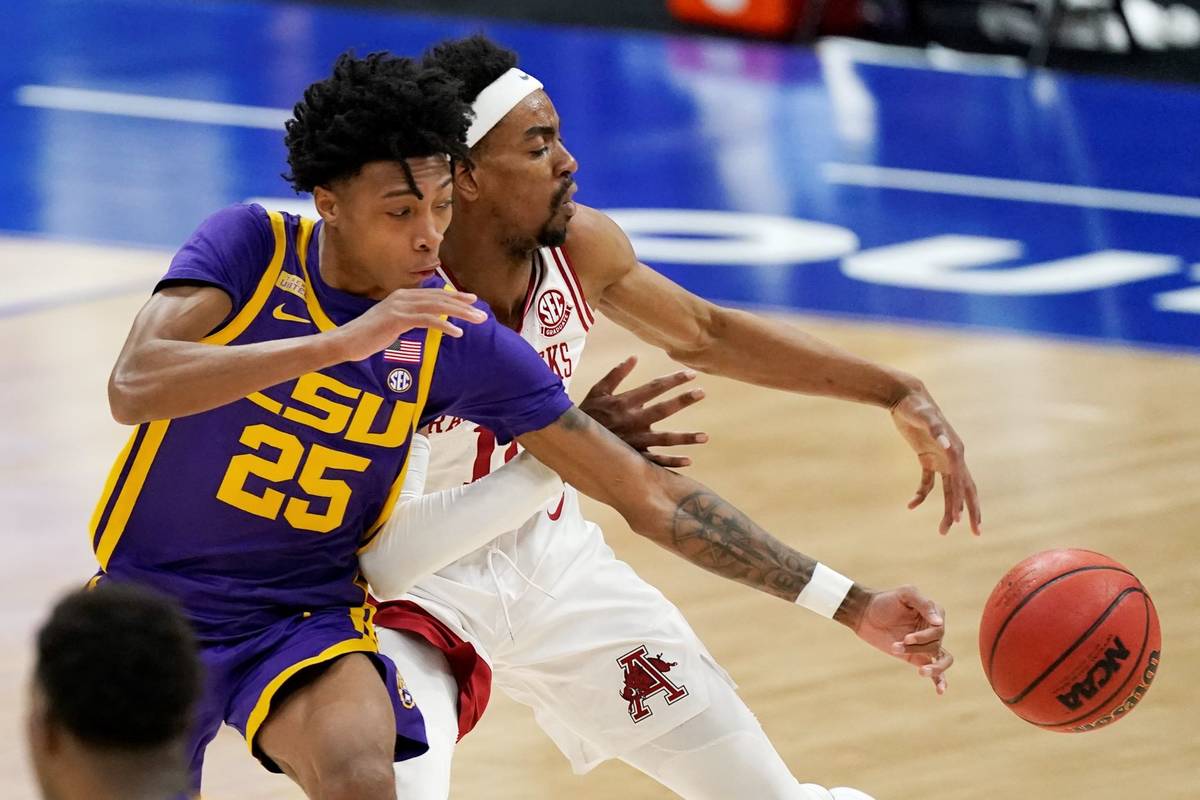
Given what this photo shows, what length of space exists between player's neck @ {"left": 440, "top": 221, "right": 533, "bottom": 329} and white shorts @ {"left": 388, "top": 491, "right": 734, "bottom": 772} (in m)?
0.53

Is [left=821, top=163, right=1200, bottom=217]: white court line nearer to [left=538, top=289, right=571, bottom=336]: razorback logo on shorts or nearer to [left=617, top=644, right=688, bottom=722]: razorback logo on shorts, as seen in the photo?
[left=538, top=289, right=571, bottom=336]: razorback logo on shorts

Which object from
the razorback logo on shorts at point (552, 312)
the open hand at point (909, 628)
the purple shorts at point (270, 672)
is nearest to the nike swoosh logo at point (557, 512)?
the razorback logo on shorts at point (552, 312)

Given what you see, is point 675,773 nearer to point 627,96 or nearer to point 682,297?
point 682,297

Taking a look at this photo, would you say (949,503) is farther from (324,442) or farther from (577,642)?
(324,442)

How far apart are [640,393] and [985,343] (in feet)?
17.8

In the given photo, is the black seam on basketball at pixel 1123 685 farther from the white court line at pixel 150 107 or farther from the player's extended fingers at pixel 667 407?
the white court line at pixel 150 107

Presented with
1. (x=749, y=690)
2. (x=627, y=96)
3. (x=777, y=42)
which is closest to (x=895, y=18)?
(x=777, y=42)

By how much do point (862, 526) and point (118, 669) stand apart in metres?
5.40

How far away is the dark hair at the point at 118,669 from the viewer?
2561 mm

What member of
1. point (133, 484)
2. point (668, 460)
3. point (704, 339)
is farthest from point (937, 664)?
point (133, 484)

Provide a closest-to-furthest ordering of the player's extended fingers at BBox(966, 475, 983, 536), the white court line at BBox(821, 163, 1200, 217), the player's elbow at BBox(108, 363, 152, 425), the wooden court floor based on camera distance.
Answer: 1. the player's elbow at BBox(108, 363, 152, 425)
2. the player's extended fingers at BBox(966, 475, 983, 536)
3. the wooden court floor
4. the white court line at BBox(821, 163, 1200, 217)

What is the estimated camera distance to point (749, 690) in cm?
657

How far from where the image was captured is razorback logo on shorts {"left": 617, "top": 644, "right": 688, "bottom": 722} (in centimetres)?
499

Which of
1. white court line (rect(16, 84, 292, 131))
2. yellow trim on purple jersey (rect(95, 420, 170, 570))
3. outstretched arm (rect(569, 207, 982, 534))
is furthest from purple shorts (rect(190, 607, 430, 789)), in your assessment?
white court line (rect(16, 84, 292, 131))
